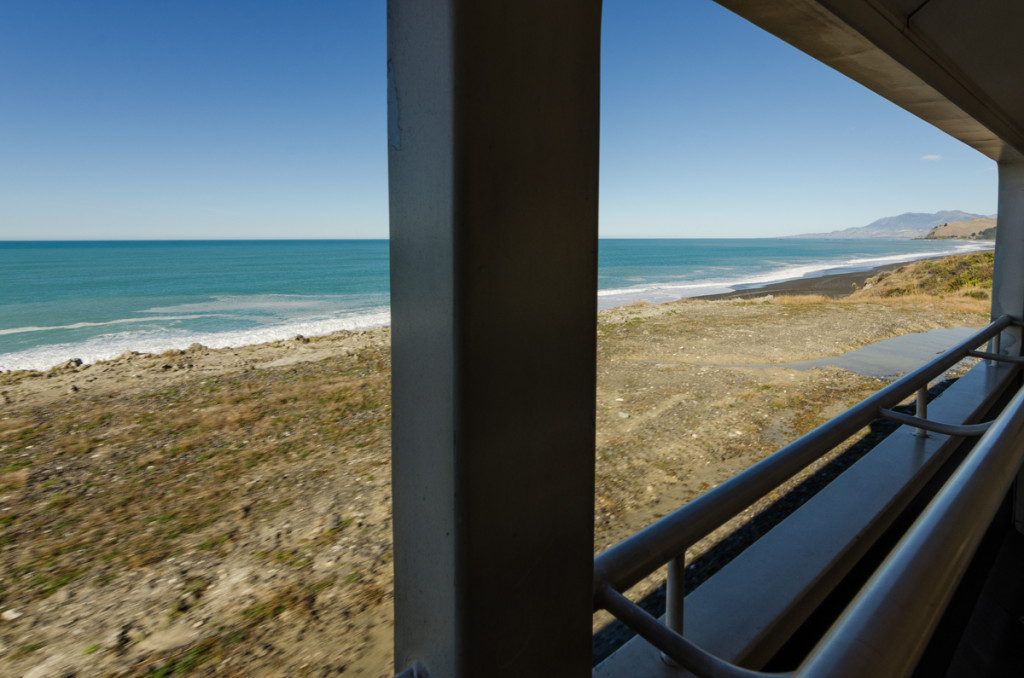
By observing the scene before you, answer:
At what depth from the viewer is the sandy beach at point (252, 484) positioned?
2500 millimetres

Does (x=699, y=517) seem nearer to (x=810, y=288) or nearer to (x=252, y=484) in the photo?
(x=252, y=484)

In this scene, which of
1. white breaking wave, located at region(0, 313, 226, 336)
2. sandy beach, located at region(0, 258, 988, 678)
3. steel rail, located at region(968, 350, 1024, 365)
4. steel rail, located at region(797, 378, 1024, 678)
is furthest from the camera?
white breaking wave, located at region(0, 313, 226, 336)

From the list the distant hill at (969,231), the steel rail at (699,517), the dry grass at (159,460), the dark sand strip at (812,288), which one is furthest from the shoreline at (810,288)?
the distant hill at (969,231)

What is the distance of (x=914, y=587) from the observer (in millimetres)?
376

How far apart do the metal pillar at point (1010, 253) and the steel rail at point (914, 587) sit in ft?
14.5

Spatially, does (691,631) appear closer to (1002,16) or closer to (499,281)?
(499,281)

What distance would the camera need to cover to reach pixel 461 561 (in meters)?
0.51

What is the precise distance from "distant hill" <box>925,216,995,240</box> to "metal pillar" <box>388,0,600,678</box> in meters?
98.3

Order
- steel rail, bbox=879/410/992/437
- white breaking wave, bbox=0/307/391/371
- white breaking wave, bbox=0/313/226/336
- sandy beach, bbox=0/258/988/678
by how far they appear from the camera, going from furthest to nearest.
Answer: white breaking wave, bbox=0/313/226/336 → white breaking wave, bbox=0/307/391/371 → sandy beach, bbox=0/258/988/678 → steel rail, bbox=879/410/992/437

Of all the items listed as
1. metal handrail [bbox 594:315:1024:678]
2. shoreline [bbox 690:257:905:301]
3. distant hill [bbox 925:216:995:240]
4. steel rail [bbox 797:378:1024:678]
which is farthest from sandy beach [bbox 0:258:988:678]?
distant hill [bbox 925:216:995:240]

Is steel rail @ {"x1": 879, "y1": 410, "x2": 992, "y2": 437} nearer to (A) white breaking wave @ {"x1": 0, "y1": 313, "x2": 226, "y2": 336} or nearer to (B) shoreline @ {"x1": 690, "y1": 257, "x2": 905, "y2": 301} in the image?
(B) shoreline @ {"x1": 690, "y1": 257, "x2": 905, "y2": 301}

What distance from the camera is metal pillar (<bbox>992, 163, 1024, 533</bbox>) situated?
3619mm

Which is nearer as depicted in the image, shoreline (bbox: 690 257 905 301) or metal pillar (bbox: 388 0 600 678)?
metal pillar (bbox: 388 0 600 678)

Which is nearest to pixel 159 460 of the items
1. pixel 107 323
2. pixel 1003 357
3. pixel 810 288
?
pixel 1003 357
